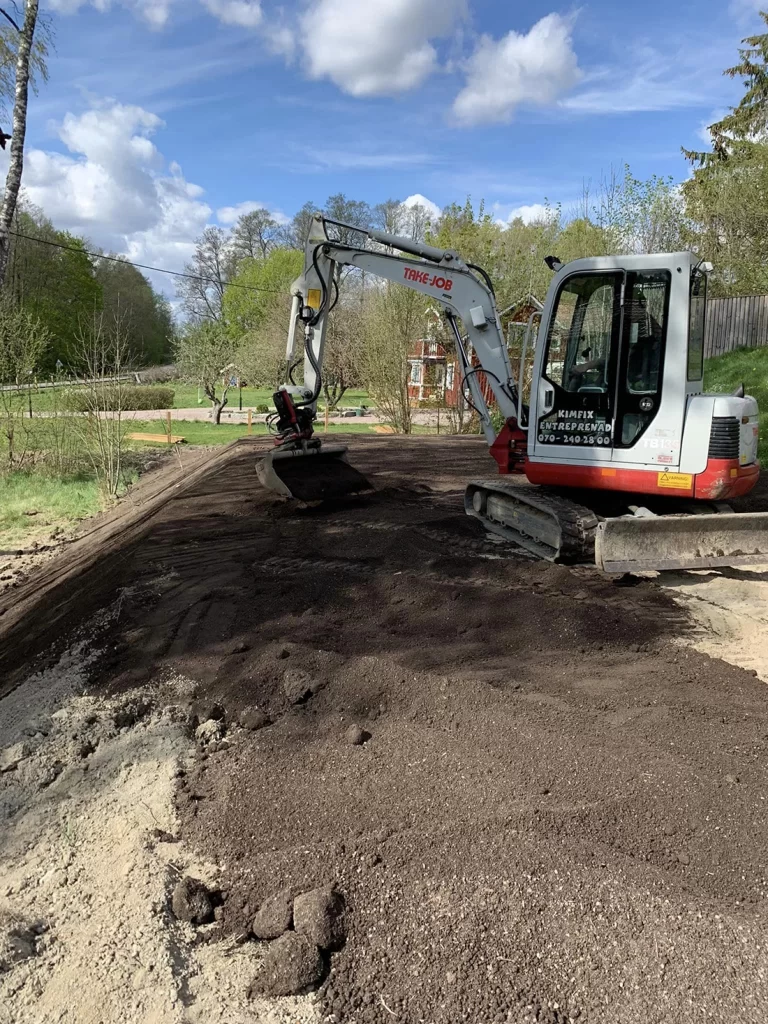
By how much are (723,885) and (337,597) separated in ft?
12.0

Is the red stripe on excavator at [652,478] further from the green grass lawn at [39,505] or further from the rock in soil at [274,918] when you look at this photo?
the green grass lawn at [39,505]

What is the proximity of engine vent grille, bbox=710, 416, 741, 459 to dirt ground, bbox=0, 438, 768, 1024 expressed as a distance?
4.19ft

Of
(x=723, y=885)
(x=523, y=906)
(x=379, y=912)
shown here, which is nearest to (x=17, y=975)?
(x=379, y=912)

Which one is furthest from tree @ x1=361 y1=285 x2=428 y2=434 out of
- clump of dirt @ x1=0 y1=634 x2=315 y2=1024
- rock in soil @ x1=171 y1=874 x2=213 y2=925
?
rock in soil @ x1=171 y1=874 x2=213 y2=925

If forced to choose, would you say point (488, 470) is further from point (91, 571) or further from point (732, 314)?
point (732, 314)

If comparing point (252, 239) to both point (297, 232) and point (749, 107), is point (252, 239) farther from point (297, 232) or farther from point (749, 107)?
point (749, 107)

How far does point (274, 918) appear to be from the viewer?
2.68 meters

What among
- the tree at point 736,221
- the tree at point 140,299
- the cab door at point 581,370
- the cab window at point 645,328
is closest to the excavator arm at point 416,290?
the cab door at point 581,370

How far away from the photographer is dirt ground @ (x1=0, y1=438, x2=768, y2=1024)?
2.43 m

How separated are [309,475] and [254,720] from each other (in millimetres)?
5625

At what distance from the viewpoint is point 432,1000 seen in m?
2.34

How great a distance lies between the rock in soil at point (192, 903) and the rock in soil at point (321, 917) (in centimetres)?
35

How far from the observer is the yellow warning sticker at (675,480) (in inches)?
251

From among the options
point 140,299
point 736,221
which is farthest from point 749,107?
point 140,299
